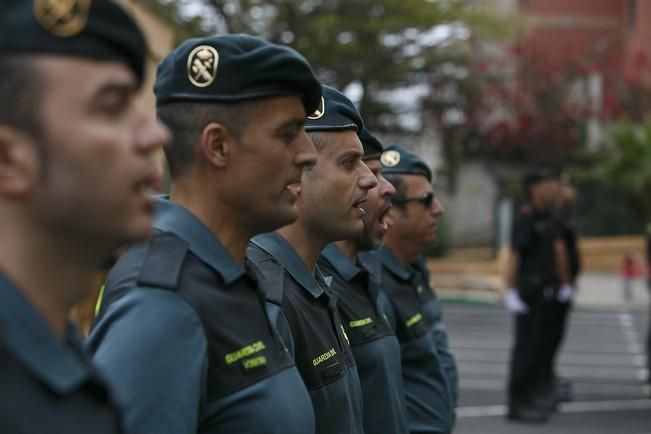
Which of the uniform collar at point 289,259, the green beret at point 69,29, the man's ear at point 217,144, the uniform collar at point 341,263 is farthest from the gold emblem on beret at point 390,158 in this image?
the green beret at point 69,29

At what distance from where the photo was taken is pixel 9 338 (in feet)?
5.21

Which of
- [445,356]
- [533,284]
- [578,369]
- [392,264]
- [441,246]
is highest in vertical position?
[392,264]

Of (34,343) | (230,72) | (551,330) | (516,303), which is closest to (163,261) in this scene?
(230,72)

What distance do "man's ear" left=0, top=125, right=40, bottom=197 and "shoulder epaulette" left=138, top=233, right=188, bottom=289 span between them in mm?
738

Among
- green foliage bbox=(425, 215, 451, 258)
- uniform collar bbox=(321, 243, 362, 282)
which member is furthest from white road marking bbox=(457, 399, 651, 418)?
green foliage bbox=(425, 215, 451, 258)

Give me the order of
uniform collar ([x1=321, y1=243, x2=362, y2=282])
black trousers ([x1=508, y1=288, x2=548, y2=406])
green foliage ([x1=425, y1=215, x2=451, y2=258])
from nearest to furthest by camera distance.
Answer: uniform collar ([x1=321, y1=243, x2=362, y2=282]) → black trousers ([x1=508, y1=288, x2=548, y2=406]) → green foliage ([x1=425, y1=215, x2=451, y2=258])

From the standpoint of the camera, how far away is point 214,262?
2416 mm

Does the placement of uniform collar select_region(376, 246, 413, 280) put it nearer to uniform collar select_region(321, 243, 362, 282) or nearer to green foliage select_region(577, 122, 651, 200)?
uniform collar select_region(321, 243, 362, 282)

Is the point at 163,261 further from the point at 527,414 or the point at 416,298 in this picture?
the point at 527,414

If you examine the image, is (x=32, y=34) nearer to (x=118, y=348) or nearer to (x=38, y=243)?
(x=38, y=243)

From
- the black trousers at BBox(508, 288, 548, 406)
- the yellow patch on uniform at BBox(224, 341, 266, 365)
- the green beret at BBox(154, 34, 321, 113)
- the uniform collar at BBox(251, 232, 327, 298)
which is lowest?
the black trousers at BBox(508, 288, 548, 406)

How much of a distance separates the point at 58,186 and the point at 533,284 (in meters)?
8.78

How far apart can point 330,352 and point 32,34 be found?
1662 mm

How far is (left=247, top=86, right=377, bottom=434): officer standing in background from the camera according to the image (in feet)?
9.87
